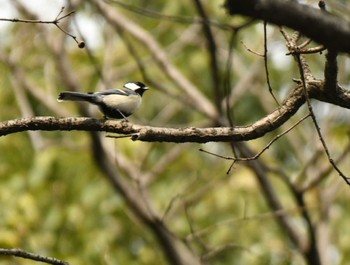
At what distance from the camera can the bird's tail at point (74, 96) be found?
3703 millimetres

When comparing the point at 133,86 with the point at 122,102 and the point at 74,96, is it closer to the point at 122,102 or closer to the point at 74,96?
the point at 122,102

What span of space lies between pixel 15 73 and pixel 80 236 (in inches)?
95.0

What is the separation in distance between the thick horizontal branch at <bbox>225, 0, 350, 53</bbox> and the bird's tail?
94.7 inches

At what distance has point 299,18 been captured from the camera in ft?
4.44

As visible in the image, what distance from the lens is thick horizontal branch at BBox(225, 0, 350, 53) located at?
1.34 metres

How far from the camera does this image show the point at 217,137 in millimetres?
2850

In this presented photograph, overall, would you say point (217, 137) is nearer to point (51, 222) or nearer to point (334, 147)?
point (51, 222)

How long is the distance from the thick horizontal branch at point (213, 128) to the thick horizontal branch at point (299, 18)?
4.54 feet

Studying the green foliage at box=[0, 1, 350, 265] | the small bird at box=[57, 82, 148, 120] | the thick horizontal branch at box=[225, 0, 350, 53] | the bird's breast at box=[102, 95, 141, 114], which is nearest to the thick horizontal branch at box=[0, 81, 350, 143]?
the small bird at box=[57, 82, 148, 120]

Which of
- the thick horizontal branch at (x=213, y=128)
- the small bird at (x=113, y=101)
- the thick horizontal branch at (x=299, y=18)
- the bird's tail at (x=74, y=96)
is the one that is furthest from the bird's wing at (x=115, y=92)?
the thick horizontal branch at (x=299, y=18)

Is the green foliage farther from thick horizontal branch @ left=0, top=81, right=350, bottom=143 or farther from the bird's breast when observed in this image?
thick horizontal branch @ left=0, top=81, right=350, bottom=143

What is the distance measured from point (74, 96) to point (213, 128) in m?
1.18

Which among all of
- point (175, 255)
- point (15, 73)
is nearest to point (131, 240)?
point (175, 255)

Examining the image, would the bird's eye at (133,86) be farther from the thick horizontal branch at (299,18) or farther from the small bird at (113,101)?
the thick horizontal branch at (299,18)
